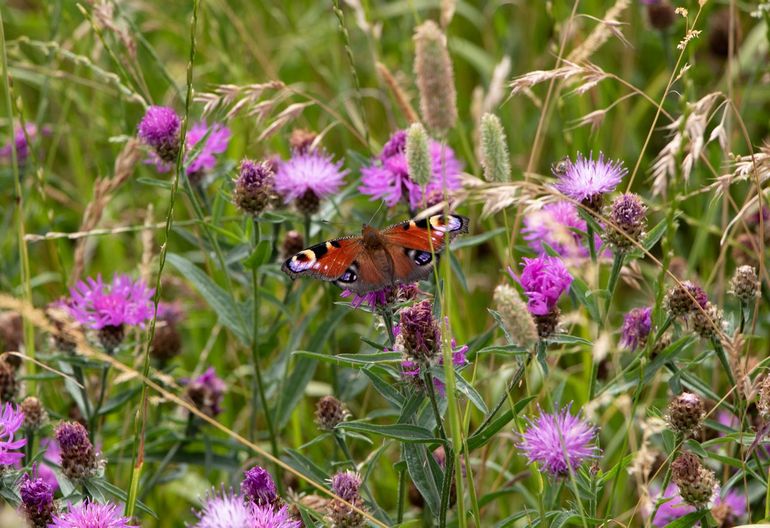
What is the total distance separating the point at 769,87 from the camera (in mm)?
3941

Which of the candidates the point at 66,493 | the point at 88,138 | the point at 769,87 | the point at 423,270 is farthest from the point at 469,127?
the point at 66,493

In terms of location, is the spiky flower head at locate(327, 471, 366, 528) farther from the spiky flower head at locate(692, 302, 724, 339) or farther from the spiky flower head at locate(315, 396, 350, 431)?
the spiky flower head at locate(692, 302, 724, 339)

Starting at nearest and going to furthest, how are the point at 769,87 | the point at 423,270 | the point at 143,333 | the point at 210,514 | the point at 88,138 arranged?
1. the point at 210,514
2. the point at 423,270
3. the point at 143,333
4. the point at 88,138
5. the point at 769,87

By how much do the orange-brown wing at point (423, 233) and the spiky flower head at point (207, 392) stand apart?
2.78 ft

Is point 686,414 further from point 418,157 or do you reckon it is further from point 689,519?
point 418,157

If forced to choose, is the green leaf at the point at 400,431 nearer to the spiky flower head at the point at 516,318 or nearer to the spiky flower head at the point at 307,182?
the spiky flower head at the point at 516,318

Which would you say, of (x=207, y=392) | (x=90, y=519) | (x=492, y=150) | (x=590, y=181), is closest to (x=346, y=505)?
(x=90, y=519)

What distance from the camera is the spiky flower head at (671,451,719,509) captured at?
5.39 ft

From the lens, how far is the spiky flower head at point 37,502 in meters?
1.70

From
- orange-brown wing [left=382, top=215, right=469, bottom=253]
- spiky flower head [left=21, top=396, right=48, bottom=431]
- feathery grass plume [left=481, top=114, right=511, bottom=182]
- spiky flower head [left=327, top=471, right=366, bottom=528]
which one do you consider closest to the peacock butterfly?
orange-brown wing [left=382, top=215, right=469, bottom=253]

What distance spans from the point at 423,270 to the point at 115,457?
1.01 meters

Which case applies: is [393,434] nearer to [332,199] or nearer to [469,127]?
[332,199]

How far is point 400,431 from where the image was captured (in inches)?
65.8

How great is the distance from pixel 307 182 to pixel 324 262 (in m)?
0.53
